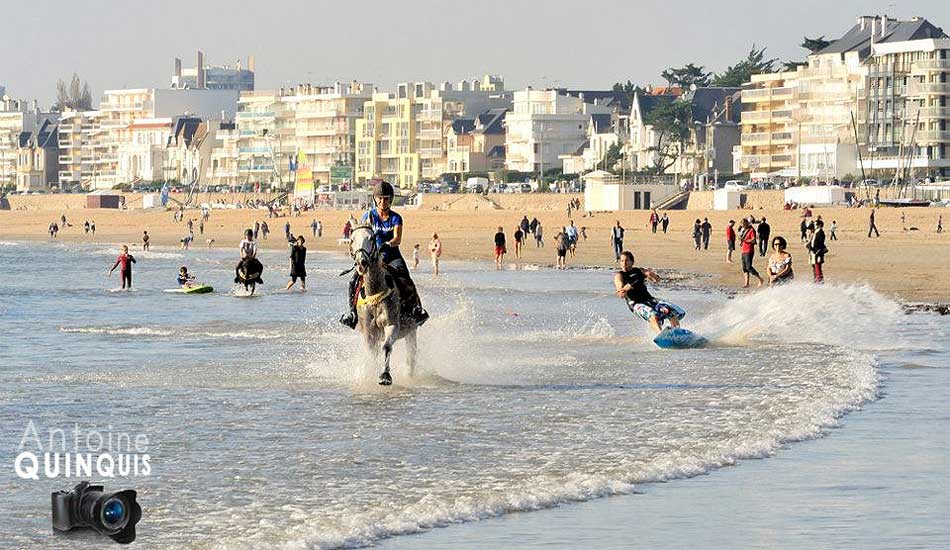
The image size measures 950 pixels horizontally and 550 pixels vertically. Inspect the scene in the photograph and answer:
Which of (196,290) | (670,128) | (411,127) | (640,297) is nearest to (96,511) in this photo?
(640,297)

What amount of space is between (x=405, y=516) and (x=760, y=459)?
3.06 meters

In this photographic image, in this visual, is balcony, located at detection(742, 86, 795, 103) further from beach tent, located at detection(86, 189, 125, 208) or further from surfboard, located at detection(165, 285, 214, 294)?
surfboard, located at detection(165, 285, 214, 294)

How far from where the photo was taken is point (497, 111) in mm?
189375

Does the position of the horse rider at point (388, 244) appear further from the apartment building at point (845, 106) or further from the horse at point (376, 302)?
the apartment building at point (845, 106)

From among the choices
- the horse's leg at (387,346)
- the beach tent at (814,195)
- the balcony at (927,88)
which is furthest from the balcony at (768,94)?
the horse's leg at (387,346)

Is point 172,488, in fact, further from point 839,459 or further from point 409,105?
point 409,105

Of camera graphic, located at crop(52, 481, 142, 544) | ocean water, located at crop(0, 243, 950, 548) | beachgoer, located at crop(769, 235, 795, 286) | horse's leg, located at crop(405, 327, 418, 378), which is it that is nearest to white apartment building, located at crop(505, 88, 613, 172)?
ocean water, located at crop(0, 243, 950, 548)

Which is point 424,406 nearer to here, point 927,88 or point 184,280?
point 184,280

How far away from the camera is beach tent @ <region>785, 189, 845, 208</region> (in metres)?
102

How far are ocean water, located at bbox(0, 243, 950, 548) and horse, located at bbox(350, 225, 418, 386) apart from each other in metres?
0.36

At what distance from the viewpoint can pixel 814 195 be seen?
4060 inches

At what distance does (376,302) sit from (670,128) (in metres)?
134

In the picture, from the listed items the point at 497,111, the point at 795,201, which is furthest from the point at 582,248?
the point at 497,111

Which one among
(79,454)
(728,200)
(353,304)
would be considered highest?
(353,304)
